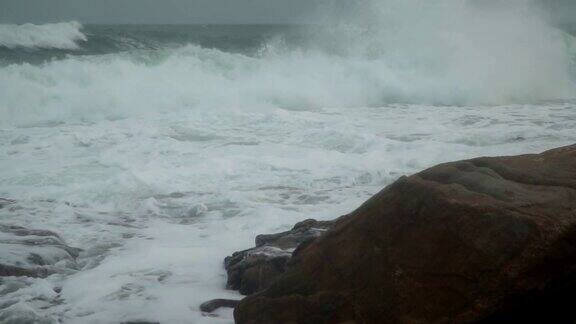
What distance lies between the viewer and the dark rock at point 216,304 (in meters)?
4.08

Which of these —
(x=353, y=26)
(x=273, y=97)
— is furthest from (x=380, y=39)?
(x=273, y=97)

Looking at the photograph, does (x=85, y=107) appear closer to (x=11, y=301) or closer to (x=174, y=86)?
(x=174, y=86)

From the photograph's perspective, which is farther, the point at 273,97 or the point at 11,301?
the point at 273,97

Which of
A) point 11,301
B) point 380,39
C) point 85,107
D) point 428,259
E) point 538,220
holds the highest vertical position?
point 380,39

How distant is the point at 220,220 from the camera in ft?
21.6

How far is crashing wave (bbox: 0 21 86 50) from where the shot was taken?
72.8 feet

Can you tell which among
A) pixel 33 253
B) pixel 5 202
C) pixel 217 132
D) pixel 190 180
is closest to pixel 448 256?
pixel 33 253

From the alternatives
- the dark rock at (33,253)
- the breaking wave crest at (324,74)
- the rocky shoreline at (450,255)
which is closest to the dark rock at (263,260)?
the rocky shoreline at (450,255)

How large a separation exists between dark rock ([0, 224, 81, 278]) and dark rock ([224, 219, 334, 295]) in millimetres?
1383

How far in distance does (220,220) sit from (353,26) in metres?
20.2

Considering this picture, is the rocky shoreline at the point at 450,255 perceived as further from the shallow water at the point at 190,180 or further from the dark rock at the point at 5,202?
the dark rock at the point at 5,202

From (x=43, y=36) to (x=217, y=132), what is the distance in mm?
14636

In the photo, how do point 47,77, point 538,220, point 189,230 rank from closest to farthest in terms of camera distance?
point 538,220, point 189,230, point 47,77

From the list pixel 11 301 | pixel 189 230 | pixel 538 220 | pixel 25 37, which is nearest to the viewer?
pixel 538 220
